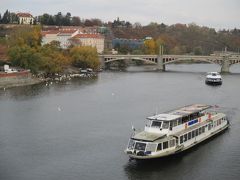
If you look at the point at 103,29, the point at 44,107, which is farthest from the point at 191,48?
the point at 44,107

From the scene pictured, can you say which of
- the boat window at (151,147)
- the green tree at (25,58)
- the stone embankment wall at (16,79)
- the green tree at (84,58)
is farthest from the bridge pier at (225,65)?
the boat window at (151,147)

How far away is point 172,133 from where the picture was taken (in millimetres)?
20328

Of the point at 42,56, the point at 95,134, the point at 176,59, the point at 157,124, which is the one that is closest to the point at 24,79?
the point at 42,56

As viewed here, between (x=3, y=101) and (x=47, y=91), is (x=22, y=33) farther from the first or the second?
(x=3, y=101)

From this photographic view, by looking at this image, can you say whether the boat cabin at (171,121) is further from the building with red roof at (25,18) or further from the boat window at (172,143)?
the building with red roof at (25,18)

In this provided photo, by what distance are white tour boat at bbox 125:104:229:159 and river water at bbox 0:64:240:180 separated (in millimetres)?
398

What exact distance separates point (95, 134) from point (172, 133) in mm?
4529

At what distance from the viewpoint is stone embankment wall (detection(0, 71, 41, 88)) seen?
41484 mm

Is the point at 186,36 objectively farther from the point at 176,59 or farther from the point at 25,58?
the point at 25,58

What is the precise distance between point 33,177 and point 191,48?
88.2 meters

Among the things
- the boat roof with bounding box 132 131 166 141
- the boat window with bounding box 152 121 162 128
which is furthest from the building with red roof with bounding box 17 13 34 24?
the boat roof with bounding box 132 131 166 141

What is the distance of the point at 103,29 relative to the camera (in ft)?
316

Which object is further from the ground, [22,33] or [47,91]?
[22,33]

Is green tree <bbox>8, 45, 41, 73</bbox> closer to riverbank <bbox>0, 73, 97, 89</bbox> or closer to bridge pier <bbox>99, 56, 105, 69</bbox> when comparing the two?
riverbank <bbox>0, 73, 97, 89</bbox>
